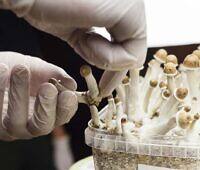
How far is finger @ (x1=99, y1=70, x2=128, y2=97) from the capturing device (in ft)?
2.69

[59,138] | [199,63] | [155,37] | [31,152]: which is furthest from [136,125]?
[59,138]

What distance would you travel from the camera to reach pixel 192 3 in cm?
219

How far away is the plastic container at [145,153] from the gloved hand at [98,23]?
0.64 ft

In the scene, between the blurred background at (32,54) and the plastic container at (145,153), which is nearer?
A: the plastic container at (145,153)

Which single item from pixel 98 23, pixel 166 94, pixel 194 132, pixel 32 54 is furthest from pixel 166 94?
pixel 32 54

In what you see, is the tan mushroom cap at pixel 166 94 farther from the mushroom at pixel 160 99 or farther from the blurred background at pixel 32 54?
the blurred background at pixel 32 54

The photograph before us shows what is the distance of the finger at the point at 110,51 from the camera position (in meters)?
0.70

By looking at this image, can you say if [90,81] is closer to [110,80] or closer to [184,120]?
[110,80]

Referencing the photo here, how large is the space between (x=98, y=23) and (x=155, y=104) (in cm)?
37

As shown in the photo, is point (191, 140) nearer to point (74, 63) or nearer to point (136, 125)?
point (136, 125)

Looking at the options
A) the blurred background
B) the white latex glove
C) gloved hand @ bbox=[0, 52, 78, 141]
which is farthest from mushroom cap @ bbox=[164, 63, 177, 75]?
the white latex glove

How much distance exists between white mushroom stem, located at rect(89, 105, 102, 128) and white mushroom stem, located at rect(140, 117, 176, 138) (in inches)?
4.1

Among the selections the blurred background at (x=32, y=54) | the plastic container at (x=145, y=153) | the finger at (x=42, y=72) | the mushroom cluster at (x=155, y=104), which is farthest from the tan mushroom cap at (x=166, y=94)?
the blurred background at (x=32, y=54)

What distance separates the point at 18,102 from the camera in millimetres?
910
